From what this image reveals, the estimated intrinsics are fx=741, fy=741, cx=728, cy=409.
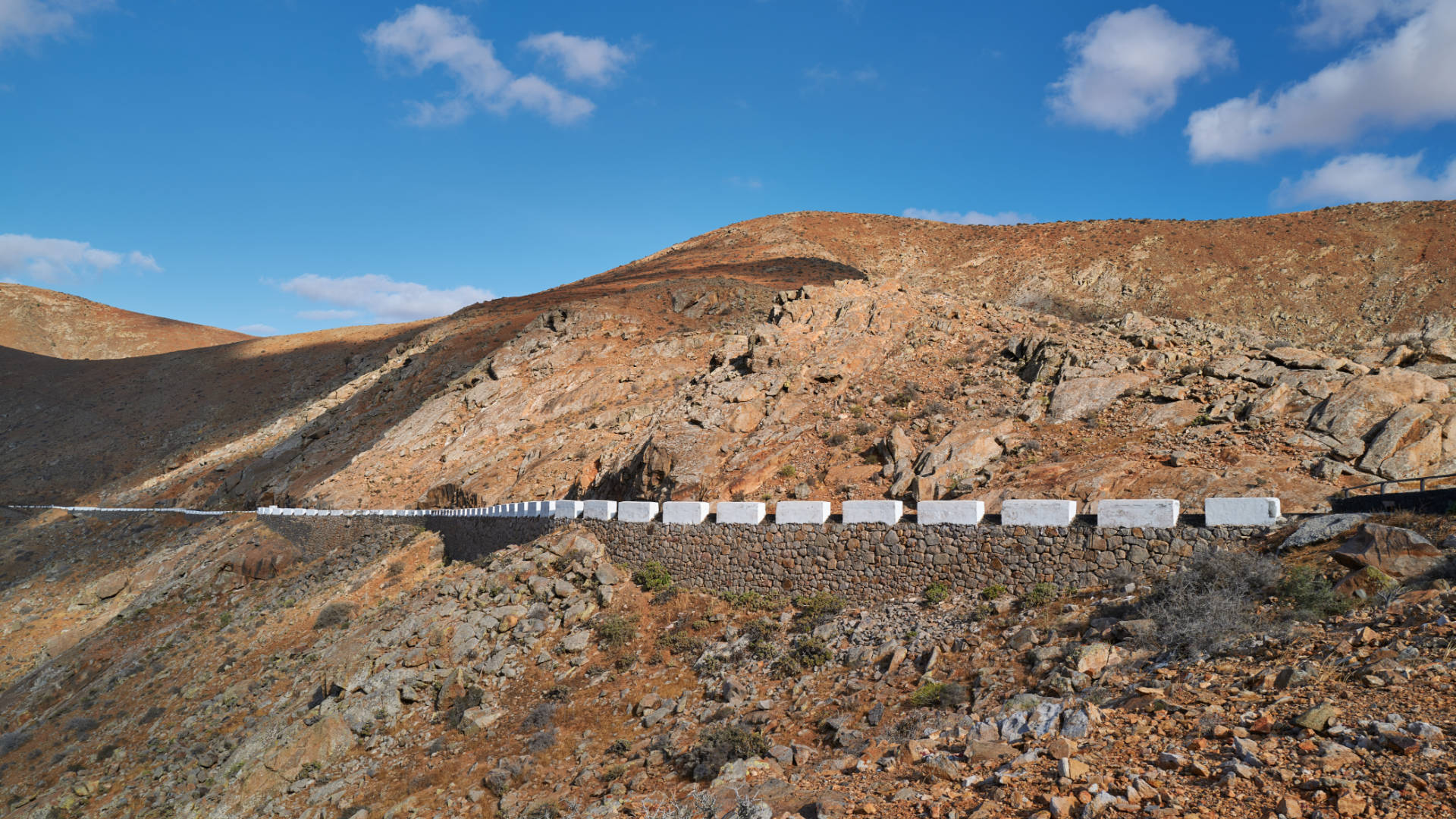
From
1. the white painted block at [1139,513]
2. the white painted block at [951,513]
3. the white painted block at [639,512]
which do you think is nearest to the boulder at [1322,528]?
the white painted block at [1139,513]

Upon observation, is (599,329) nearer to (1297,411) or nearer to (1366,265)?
(1297,411)

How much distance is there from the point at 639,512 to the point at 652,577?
65.6 inches

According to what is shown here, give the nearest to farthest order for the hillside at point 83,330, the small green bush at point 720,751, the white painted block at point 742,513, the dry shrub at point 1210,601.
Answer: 1. the dry shrub at point 1210,601
2. the small green bush at point 720,751
3. the white painted block at point 742,513
4. the hillside at point 83,330

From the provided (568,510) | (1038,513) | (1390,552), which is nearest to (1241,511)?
(1390,552)

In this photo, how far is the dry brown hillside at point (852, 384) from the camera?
14836 millimetres

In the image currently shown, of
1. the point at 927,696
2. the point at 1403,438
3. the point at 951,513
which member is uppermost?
the point at 1403,438

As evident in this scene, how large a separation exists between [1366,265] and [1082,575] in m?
54.6

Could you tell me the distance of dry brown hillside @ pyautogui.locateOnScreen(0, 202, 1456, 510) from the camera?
14836 mm

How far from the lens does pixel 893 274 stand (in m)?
69.6

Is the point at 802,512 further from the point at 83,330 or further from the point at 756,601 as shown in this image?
the point at 83,330

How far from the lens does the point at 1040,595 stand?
11.9 meters

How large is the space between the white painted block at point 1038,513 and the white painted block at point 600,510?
29.6ft

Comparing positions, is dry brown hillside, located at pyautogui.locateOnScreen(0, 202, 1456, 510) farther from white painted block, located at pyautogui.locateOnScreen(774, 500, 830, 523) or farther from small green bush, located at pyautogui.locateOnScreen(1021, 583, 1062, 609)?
small green bush, located at pyautogui.locateOnScreen(1021, 583, 1062, 609)

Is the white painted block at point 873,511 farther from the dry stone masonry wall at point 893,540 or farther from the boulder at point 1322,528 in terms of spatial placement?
the boulder at point 1322,528
